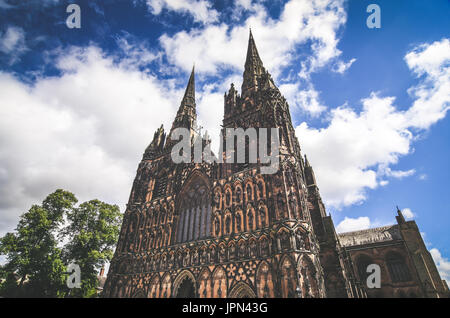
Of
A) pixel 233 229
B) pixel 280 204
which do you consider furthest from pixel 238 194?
pixel 280 204

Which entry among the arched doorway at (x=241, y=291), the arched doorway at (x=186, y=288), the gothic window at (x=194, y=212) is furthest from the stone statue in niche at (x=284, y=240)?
the arched doorway at (x=186, y=288)

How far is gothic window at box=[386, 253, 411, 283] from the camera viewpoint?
26573mm

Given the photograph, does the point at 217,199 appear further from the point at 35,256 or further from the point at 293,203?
the point at 35,256

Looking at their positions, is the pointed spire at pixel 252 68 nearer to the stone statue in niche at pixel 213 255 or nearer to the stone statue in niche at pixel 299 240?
the stone statue in niche at pixel 299 240

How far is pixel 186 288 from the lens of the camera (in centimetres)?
1784

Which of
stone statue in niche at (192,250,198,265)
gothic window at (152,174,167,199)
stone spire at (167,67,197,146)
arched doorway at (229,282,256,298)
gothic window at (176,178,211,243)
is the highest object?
stone spire at (167,67,197,146)

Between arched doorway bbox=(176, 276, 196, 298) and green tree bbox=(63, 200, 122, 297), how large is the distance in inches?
360

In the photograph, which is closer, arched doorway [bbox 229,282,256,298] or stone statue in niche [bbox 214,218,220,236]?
arched doorway [bbox 229,282,256,298]

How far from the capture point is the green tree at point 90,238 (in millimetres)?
21250

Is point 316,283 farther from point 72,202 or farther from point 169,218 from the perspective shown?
point 72,202

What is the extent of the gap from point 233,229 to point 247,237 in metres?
1.47

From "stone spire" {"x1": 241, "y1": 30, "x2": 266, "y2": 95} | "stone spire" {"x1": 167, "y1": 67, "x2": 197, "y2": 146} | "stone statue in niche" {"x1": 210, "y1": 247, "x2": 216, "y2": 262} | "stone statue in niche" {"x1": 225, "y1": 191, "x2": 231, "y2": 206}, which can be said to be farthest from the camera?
"stone spire" {"x1": 167, "y1": 67, "x2": 197, "y2": 146}

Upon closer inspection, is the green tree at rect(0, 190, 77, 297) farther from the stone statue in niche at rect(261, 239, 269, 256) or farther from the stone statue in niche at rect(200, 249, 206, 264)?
the stone statue in niche at rect(261, 239, 269, 256)

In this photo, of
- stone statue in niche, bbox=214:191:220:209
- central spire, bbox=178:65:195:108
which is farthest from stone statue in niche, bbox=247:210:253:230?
central spire, bbox=178:65:195:108
